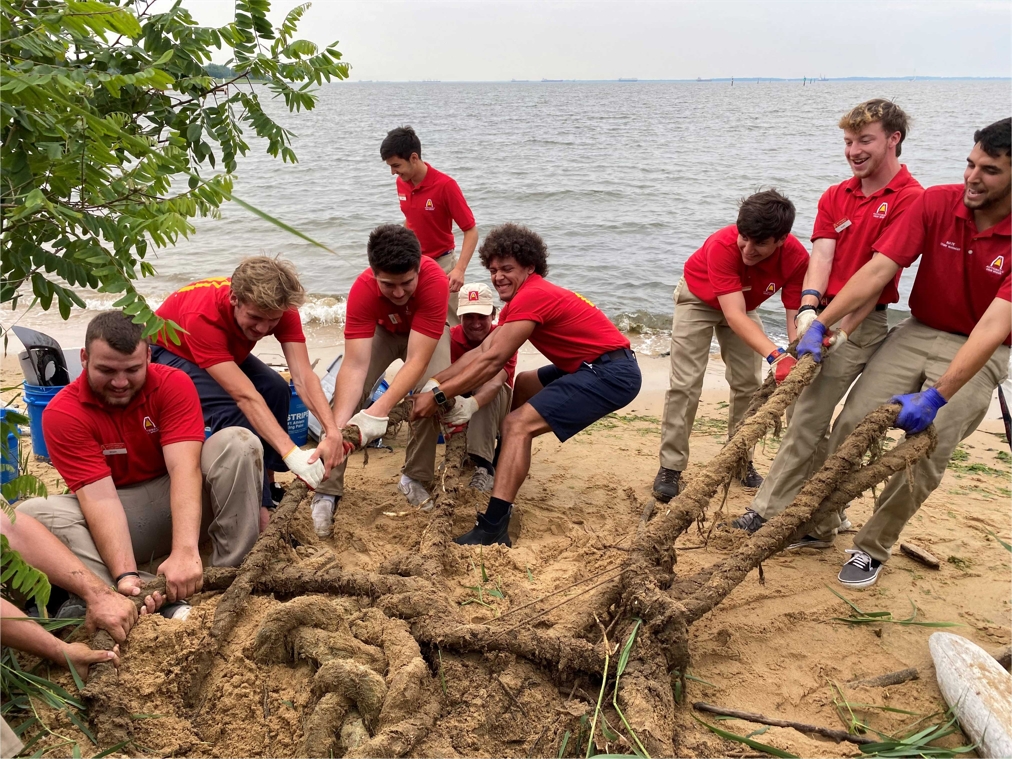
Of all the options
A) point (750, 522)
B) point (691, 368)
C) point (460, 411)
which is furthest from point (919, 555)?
point (460, 411)

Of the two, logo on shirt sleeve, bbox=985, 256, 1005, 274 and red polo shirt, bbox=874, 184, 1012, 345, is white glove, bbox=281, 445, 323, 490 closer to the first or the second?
red polo shirt, bbox=874, 184, 1012, 345

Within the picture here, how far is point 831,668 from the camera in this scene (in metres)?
3.27

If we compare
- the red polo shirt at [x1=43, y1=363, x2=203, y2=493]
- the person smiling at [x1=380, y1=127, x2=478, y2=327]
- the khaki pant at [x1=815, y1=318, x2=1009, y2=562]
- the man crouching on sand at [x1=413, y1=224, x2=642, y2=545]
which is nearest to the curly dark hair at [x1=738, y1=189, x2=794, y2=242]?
the khaki pant at [x1=815, y1=318, x2=1009, y2=562]

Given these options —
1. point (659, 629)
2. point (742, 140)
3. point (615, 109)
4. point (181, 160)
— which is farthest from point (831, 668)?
point (615, 109)

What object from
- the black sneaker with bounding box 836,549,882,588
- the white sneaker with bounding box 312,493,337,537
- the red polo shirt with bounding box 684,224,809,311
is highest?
the red polo shirt with bounding box 684,224,809,311

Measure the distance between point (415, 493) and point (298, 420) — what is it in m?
1.19

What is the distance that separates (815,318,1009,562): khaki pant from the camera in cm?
367

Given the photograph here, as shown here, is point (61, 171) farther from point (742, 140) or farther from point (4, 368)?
point (742, 140)

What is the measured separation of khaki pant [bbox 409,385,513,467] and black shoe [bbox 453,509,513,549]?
A: 2.54 ft

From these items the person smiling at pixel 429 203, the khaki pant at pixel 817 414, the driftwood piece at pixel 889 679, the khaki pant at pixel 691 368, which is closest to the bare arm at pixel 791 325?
the khaki pant at pixel 691 368

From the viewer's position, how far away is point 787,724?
2.82 meters

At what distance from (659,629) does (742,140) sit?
1239 inches

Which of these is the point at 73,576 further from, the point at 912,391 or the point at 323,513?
the point at 912,391

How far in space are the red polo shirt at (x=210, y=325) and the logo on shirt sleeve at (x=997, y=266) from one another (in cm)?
345
